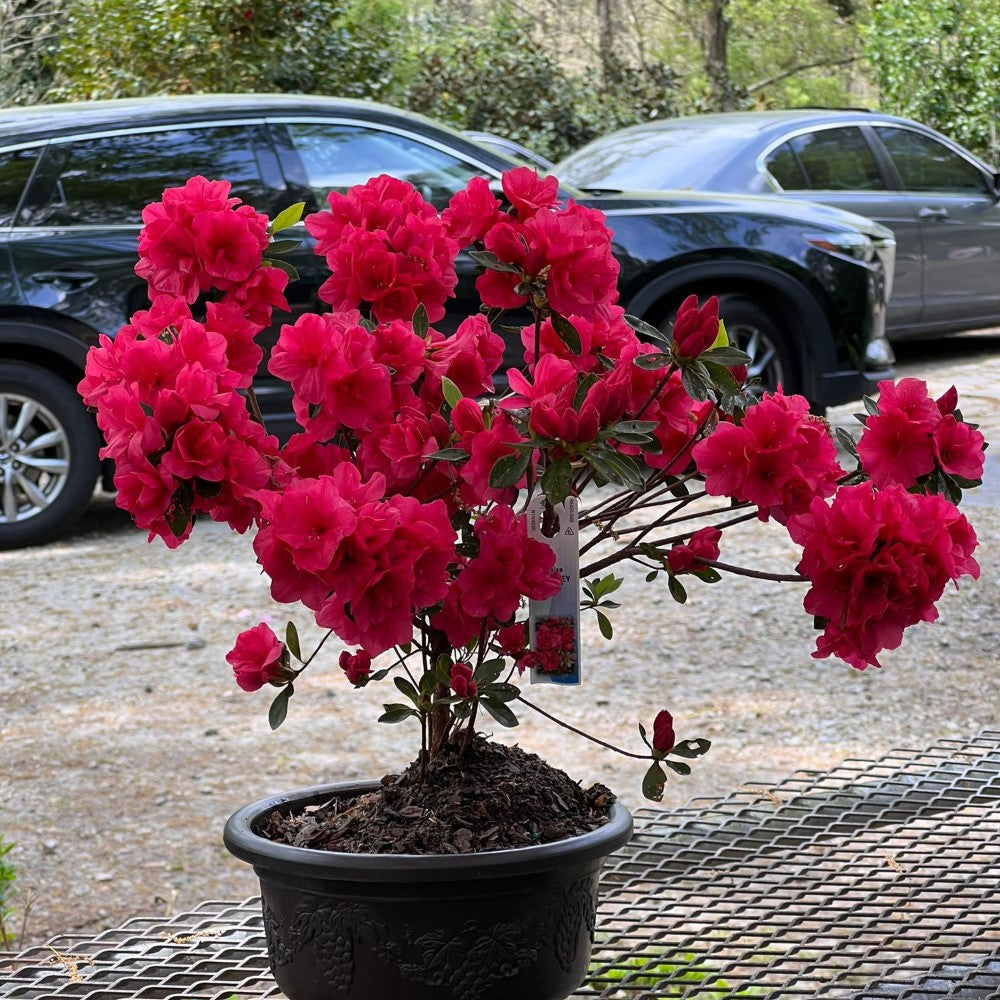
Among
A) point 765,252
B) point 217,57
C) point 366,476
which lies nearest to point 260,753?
point 366,476

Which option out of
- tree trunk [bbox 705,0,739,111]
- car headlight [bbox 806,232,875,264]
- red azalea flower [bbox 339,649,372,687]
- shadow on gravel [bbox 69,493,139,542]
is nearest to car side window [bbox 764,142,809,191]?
car headlight [bbox 806,232,875,264]

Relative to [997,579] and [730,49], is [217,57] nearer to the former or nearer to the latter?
[997,579]

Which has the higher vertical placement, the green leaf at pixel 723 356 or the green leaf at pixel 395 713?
the green leaf at pixel 723 356

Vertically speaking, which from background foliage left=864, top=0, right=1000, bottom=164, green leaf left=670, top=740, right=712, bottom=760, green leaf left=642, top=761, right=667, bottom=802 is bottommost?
green leaf left=642, top=761, right=667, bottom=802

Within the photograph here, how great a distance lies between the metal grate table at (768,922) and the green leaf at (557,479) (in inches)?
33.9

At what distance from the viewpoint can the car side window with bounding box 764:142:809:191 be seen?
8633mm

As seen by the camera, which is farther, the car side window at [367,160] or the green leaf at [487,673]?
the car side window at [367,160]

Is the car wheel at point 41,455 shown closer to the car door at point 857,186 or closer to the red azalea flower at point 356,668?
the car door at point 857,186

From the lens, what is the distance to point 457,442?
1.78 metres

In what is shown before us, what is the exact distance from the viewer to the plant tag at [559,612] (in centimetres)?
188

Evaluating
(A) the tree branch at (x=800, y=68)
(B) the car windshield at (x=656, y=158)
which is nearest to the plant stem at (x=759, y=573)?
(B) the car windshield at (x=656, y=158)

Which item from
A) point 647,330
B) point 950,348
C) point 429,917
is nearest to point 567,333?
point 647,330

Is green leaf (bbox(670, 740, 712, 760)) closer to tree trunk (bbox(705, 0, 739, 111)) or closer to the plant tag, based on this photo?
the plant tag

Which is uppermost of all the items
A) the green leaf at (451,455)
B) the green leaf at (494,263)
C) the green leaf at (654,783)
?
the green leaf at (494,263)
